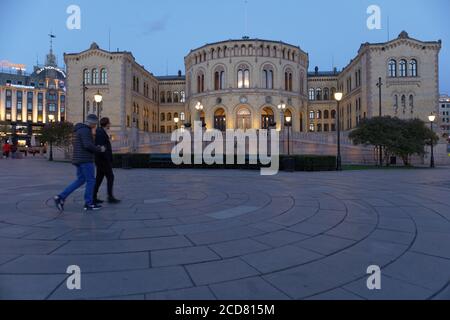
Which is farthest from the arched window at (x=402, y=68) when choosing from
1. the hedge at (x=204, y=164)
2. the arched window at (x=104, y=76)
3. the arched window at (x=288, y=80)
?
the arched window at (x=104, y=76)

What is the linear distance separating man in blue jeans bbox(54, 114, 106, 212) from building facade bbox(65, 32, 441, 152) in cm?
3968

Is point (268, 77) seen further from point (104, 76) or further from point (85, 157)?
point (85, 157)

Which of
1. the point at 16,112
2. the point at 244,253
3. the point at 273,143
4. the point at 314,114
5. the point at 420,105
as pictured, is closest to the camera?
the point at 244,253

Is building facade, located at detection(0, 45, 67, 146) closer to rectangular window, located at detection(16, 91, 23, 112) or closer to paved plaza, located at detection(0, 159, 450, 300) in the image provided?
rectangular window, located at detection(16, 91, 23, 112)

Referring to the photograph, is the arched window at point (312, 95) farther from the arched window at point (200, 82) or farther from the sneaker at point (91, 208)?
the sneaker at point (91, 208)

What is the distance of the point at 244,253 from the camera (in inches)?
144

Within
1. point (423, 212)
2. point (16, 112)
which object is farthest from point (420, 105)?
point (16, 112)

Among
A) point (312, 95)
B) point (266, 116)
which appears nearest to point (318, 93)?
point (312, 95)

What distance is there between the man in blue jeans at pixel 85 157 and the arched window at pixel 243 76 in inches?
1872

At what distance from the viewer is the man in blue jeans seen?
6.00 m

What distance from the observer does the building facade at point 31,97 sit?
302 feet
